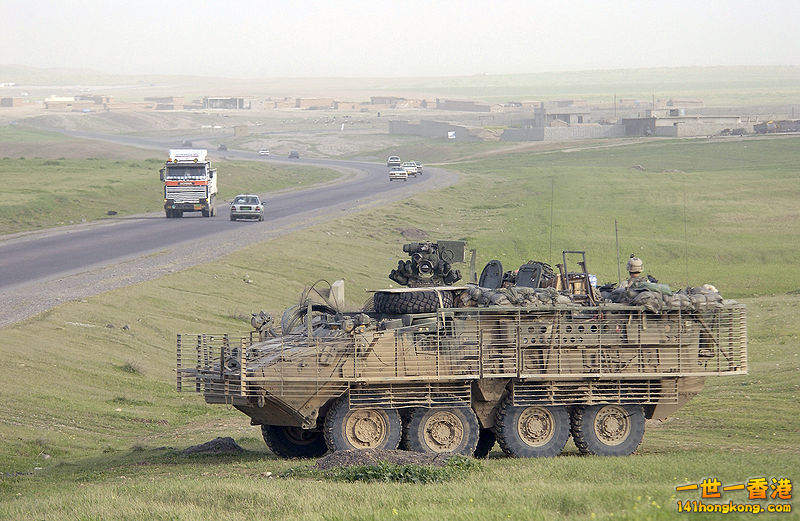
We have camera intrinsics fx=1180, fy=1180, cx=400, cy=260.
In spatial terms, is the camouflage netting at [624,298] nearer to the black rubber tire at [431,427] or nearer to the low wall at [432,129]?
the black rubber tire at [431,427]

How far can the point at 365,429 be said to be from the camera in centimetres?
1983

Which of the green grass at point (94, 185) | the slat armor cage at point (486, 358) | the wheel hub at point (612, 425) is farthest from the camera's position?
the green grass at point (94, 185)

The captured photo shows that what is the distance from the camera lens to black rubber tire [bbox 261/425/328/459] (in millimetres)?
21469

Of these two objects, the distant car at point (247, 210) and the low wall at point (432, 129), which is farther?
the low wall at point (432, 129)

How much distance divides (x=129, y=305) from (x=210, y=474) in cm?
2037

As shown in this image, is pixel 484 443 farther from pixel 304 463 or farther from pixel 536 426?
pixel 304 463

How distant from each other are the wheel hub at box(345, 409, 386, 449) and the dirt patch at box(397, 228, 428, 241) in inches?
1762

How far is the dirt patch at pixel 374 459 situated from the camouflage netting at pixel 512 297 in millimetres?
3263

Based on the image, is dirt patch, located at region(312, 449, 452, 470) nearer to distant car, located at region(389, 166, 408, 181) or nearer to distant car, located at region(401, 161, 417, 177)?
distant car, located at region(389, 166, 408, 181)

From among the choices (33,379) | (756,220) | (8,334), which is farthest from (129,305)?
(756,220)

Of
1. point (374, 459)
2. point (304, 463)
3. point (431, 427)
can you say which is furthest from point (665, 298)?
point (304, 463)

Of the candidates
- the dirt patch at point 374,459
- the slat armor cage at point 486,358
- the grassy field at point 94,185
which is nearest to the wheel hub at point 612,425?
the slat armor cage at point 486,358

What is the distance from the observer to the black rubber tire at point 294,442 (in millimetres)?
21469

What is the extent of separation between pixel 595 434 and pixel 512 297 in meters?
2.93
